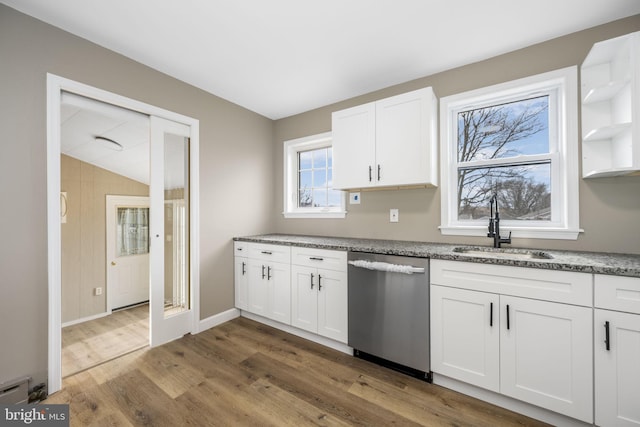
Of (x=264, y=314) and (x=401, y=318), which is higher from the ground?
(x=401, y=318)

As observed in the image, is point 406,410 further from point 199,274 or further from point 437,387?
point 199,274

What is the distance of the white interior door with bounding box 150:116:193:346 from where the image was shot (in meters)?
2.41

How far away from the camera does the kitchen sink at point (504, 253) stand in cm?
182

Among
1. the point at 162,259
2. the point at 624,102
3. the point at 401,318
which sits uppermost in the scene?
the point at 624,102

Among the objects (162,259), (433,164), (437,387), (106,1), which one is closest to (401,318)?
(437,387)

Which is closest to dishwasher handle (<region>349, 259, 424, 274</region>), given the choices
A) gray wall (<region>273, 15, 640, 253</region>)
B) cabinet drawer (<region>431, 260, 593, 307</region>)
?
cabinet drawer (<region>431, 260, 593, 307</region>)

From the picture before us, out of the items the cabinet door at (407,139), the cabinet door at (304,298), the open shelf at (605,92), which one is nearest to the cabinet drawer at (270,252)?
the cabinet door at (304,298)

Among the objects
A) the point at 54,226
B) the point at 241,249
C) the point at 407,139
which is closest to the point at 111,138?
the point at 54,226

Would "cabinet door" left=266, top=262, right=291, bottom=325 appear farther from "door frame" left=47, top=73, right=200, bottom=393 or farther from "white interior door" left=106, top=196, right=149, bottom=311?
"white interior door" left=106, top=196, right=149, bottom=311

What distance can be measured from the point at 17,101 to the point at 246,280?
2.28m

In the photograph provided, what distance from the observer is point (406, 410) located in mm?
1634

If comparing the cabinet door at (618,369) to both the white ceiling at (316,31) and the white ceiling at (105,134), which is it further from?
the white ceiling at (105,134)

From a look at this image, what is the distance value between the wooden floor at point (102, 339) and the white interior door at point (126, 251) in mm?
289

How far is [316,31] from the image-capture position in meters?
1.92
